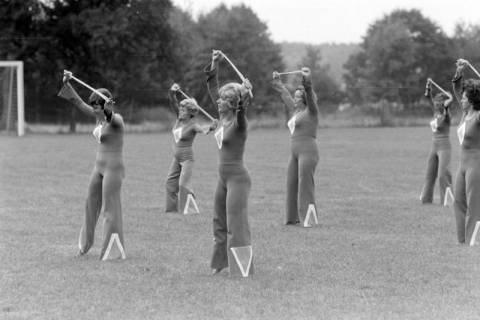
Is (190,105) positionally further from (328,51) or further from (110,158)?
(328,51)

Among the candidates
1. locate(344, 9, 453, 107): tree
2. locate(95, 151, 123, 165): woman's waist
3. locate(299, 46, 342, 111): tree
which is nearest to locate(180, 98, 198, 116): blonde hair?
locate(95, 151, 123, 165): woman's waist

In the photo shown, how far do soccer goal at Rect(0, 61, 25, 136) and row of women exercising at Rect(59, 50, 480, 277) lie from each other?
29786 mm

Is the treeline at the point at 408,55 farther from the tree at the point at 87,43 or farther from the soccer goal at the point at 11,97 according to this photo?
the soccer goal at the point at 11,97

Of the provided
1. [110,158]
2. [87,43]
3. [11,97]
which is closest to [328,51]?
[87,43]

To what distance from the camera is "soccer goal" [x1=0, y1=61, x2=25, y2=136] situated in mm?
45375

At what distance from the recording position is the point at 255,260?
38.3 ft

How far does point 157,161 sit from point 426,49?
6380cm

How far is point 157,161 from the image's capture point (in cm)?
3028

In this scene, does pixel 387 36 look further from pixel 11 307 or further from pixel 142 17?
pixel 11 307

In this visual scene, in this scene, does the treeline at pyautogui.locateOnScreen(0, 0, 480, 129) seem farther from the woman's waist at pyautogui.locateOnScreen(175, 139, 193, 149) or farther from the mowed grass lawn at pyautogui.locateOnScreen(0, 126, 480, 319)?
the woman's waist at pyautogui.locateOnScreen(175, 139, 193, 149)

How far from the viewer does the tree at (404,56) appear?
8600 centimetres

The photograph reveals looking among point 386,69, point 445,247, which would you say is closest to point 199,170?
point 445,247

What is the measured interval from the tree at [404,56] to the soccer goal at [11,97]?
42.0 metres

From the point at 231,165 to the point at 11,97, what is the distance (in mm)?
37758
